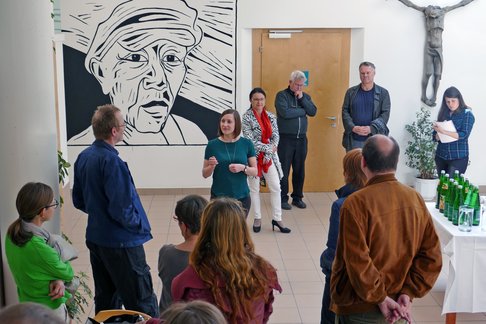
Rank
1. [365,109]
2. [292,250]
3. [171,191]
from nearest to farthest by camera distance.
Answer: [292,250]
[365,109]
[171,191]

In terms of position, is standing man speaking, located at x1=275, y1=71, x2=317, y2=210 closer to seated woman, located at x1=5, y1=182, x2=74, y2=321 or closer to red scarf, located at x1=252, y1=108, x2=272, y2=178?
red scarf, located at x1=252, y1=108, x2=272, y2=178

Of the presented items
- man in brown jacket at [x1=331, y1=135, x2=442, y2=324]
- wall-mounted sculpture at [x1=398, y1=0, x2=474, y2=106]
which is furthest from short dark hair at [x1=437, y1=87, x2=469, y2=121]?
man in brown jacket at [x1=331, y1=135, x2=442, y2=324]

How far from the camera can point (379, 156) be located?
10.2ft

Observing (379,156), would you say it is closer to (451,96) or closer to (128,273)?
(128,273)

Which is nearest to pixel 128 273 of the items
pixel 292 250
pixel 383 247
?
pixel 383 247

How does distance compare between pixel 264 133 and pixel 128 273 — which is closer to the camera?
pixel 128 273

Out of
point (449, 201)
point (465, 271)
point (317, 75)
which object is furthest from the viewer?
point (317, 75)

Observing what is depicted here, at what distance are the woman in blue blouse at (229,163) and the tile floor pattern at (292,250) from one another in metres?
0.87

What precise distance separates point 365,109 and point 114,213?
4635mm

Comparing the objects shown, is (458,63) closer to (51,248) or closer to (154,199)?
(154,199)

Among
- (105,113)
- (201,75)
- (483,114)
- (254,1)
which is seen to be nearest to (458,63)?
(483,114)

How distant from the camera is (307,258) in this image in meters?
6.22

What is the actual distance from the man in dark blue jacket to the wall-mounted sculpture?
5.62 meters

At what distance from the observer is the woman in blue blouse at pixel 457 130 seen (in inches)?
278
